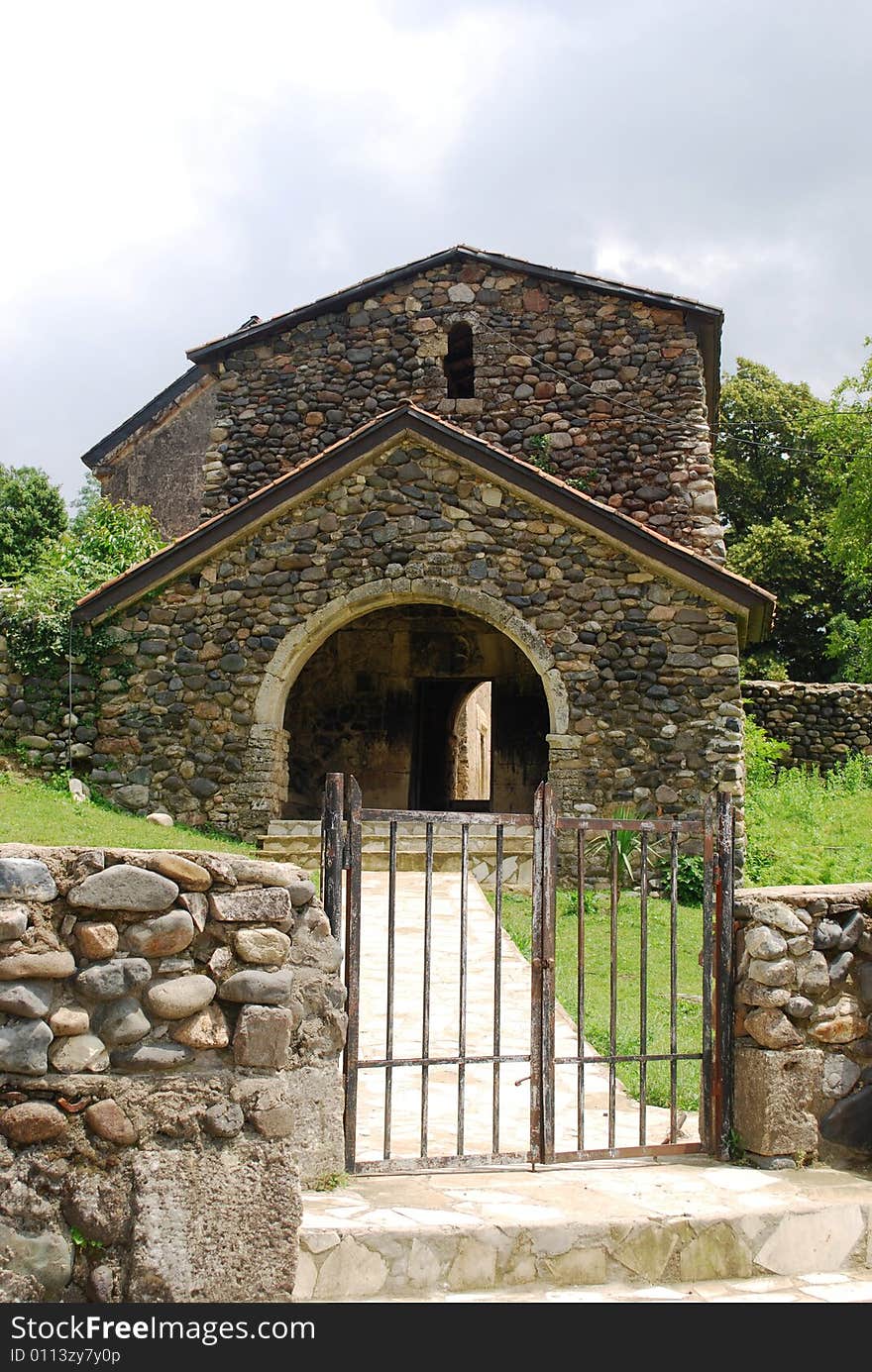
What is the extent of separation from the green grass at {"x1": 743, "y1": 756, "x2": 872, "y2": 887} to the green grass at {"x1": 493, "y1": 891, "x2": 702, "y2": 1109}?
1.03m

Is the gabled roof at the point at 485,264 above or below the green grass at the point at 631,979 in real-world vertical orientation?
above

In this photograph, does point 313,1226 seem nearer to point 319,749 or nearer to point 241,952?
point 241,952

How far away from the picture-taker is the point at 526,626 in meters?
12.4

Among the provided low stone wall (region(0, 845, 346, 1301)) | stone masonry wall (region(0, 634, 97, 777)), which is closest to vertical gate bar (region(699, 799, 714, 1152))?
low stone wall (region(0, 845, 346, 1301))

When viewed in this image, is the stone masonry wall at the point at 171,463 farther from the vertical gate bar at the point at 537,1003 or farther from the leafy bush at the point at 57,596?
the vertical gate bar at the point at 537,1003

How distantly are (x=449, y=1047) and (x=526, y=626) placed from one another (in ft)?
21.5

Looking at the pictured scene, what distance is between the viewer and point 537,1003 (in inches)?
179

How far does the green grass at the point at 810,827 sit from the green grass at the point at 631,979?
3.38ft

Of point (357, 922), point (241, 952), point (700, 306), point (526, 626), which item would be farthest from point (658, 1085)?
point (700, 306)

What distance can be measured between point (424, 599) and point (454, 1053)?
23.4 ft

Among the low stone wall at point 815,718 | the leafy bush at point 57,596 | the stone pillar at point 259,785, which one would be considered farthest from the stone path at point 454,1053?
the low stone wall at point 815,718

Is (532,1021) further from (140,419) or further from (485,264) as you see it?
(140,419)

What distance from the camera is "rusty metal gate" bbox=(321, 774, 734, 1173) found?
14.2ft

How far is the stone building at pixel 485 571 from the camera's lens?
39.7 ft
